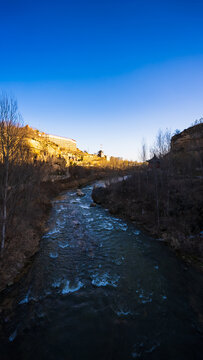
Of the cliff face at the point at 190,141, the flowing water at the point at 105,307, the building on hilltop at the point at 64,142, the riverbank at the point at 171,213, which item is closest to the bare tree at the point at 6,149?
the flowing water at the point at 105,307

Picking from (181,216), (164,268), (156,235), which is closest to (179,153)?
(181,216)

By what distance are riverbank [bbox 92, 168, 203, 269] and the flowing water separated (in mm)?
1237

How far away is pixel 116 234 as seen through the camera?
11.1 m

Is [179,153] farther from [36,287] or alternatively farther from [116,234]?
[36,287]

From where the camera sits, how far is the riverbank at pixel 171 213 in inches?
335

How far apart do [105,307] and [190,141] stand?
31.5 metres

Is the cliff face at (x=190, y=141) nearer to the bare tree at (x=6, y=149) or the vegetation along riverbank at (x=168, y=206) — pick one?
the vegetation along riverbank at (x=168, y=206)

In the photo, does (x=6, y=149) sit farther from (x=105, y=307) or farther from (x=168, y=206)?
(x=168, y=206)

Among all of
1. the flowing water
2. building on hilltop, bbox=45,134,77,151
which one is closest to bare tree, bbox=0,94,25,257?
the flowing water

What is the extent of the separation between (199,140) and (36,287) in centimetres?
3274

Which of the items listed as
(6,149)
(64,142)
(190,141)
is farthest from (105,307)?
(64,142)

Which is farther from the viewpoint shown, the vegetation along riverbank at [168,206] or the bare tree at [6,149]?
the vegetation along riverbank at [168,206]

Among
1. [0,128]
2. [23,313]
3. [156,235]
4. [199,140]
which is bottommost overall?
[156,235]

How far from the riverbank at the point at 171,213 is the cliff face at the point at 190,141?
12.1m
